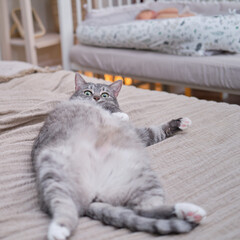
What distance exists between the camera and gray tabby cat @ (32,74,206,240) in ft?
2.66

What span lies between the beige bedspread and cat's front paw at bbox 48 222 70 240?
4cm

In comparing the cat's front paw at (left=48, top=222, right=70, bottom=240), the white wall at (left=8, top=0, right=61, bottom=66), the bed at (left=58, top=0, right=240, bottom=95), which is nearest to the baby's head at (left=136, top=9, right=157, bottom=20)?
the bed at (left=58, top=0, right=240, bottom=95)

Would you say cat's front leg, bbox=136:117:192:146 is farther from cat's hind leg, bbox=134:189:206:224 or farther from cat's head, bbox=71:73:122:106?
cat's hind leg, bbox=134:189:206:224

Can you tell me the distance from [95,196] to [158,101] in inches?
34.3

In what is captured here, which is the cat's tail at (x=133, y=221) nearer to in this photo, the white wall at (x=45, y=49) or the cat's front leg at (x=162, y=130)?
the cat's front leg at (x=162, y=130)

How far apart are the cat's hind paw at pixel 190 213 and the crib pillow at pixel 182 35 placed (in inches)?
67.4

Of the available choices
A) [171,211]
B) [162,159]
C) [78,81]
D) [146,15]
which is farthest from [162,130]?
→ [146,15]

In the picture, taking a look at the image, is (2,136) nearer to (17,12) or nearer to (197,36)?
(197,36)

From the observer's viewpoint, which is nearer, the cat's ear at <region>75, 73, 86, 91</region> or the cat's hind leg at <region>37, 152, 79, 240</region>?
the cat's hind leg at <region>37, 152, 79, 240</region>

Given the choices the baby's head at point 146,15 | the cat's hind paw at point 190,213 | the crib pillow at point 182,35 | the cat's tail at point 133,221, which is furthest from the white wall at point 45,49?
the cat's hind paw at point 190,213

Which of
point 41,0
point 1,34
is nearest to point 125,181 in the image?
point 1,34

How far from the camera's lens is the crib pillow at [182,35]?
90.5 inches

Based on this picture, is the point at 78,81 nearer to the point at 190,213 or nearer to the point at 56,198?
the point at 56,198

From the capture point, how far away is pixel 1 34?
355 cm
